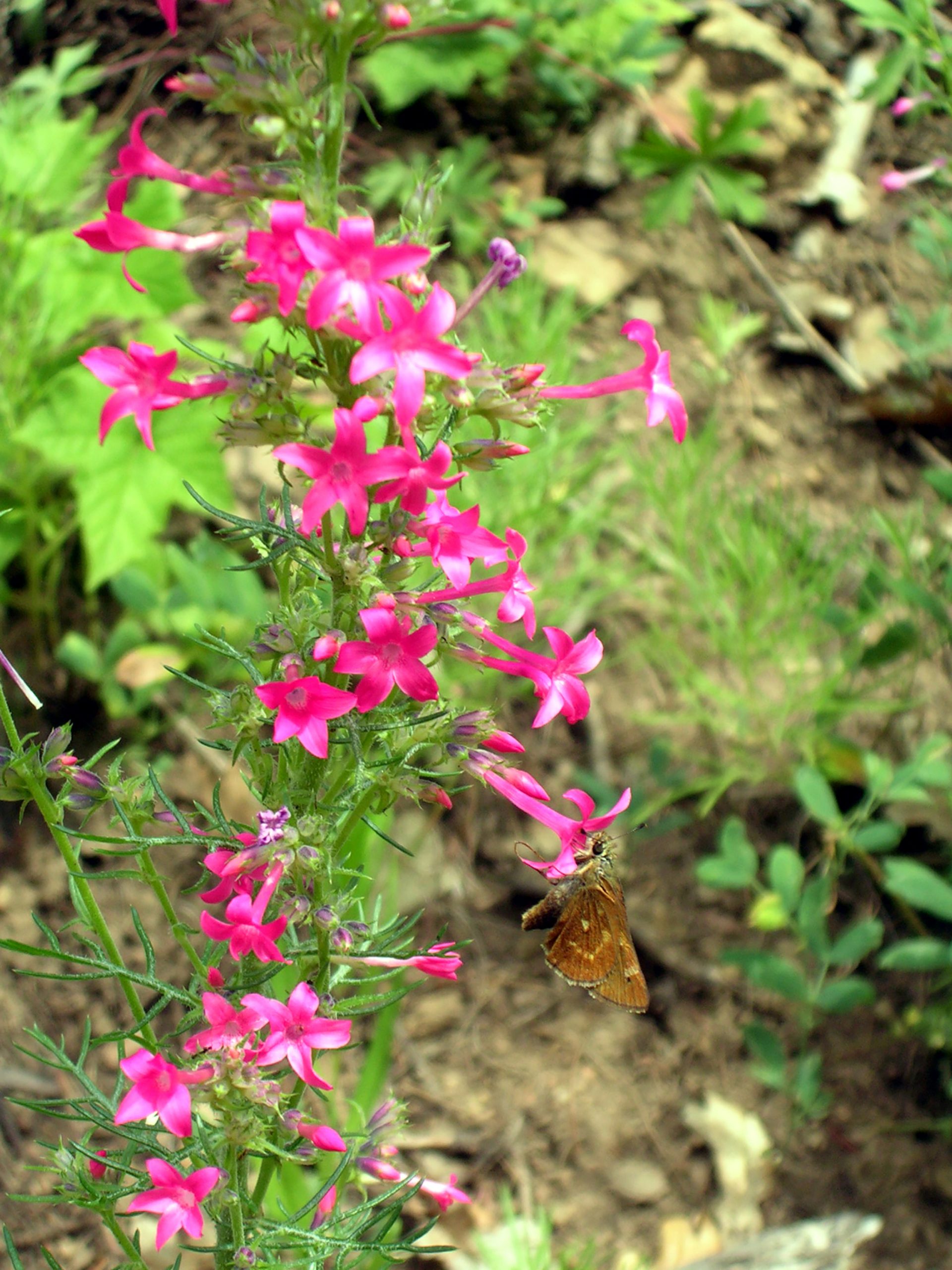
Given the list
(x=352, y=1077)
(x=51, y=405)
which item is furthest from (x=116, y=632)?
(x=352, y=1077)

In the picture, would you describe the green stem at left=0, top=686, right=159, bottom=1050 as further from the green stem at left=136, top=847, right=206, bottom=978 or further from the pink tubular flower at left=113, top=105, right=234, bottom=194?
the pink tubular flower at left=113, top=105, right=234, bottom=194

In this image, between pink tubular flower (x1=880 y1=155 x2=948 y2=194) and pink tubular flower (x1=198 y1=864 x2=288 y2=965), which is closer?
pink tubular flower (x1=198 y1=864 x2=288 y2=965)

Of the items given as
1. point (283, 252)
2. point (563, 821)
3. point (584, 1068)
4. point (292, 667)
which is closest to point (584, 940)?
point (563, 821)

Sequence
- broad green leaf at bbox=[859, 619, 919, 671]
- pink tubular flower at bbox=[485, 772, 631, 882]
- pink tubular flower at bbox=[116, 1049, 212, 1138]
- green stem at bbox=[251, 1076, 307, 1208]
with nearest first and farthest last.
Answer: pink tubular flower at bbox=[116, 1049, 212, 1138] → pink tubular flower at bbox=[485, 772, 631, 882] → green stem at bbox=[251, 1076, 307, 1208] → broad green leaf at bbox=[859, 619, 919, 671]

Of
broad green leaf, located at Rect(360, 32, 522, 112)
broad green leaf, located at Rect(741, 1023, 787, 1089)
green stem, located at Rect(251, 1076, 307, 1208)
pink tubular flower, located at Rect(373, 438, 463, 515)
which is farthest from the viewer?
broad green leaf, located at Rect(360, 32, 522, 112)

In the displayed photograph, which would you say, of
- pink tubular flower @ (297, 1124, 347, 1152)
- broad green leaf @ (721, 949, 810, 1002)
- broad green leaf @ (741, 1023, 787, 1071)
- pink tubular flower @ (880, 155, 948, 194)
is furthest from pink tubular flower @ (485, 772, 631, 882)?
pink tubular flower @ (880, 155, 948, 194)

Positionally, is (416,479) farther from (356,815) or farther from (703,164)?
(703,164)
